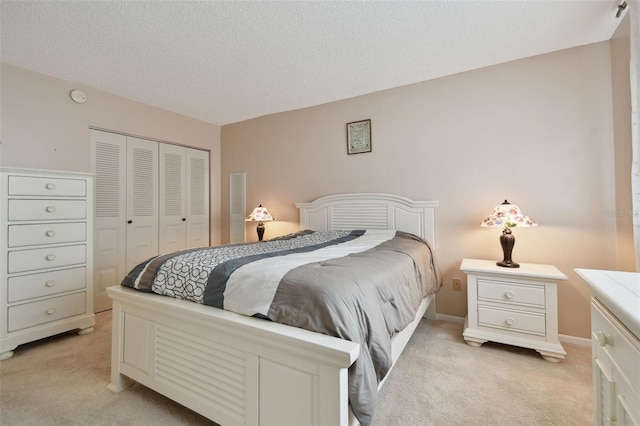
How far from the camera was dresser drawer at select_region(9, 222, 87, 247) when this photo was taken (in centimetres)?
204

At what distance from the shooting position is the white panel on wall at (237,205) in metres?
3.99

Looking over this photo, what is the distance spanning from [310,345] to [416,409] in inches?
34.6

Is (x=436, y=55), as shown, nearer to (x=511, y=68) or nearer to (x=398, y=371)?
(x=511, y=68)

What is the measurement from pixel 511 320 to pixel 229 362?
1901 mm

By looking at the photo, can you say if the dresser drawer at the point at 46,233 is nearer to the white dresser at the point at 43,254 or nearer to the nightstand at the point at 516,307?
the white dresser at the point at 43,254

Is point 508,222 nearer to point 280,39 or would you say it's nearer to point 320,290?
point 320,290

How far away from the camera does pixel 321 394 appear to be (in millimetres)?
984

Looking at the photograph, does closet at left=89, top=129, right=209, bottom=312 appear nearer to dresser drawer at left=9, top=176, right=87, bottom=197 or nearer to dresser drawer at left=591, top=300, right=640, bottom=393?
dresser drawer at left=9, top=176, right=87, bottom=197

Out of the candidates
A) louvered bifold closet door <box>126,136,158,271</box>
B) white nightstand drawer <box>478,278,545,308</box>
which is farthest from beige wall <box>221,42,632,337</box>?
louvered bifold closet door <box>126,136,158,271</box>

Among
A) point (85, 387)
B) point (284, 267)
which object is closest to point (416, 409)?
point (284, 267)

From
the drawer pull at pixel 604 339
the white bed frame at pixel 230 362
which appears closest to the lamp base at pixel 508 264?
the white bed frame at pixel 230 362

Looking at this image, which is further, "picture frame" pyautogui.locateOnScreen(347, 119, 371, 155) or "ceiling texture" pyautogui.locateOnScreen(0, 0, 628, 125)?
"picture frame" pyautogui.locateOnScreen(347, 119, 371, 155)

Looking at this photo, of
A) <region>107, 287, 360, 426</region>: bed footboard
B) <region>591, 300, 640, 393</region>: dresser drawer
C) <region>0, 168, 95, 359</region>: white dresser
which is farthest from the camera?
<region>0, 168, 95, 359</region>: white dresser

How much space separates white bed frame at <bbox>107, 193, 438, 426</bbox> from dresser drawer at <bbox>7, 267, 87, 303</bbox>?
1080 mm
